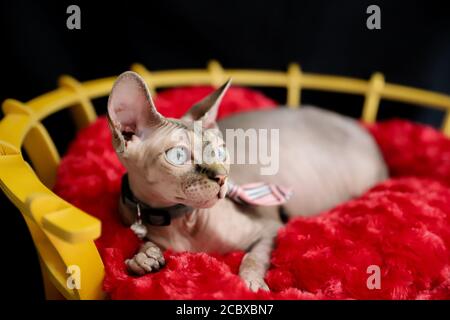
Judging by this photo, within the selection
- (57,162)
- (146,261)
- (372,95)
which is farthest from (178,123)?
(372,95)

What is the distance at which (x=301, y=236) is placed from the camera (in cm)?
97

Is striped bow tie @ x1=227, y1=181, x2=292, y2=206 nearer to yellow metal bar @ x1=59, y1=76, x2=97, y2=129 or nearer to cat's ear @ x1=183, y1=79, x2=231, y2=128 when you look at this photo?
cat's ear @ x1=183, y1=79, x2=231, y2=128

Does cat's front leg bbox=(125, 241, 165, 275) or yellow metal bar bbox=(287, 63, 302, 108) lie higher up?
yellow metal bar bbox=(287, 63, 302, 108)

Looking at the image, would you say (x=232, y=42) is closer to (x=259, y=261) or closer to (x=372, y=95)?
(x=372, y=95)

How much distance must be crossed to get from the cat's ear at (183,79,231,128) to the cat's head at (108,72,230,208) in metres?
0.05

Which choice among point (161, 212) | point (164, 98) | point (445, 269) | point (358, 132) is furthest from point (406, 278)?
point (164, 98)

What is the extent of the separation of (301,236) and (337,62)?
40.8 inches

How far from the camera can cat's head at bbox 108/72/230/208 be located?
79 cm

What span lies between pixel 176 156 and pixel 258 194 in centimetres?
28

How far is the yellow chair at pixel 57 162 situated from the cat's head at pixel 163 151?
136 millimetres

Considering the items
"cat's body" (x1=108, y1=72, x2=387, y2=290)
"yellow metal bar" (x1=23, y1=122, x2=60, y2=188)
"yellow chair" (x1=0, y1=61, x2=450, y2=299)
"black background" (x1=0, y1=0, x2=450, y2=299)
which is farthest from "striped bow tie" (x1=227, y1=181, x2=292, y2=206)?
"black background" (x1=0, y1=0, x2=450, y2=299)

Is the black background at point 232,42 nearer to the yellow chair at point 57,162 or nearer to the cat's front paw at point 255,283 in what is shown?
the yellow chair at point 57,162
